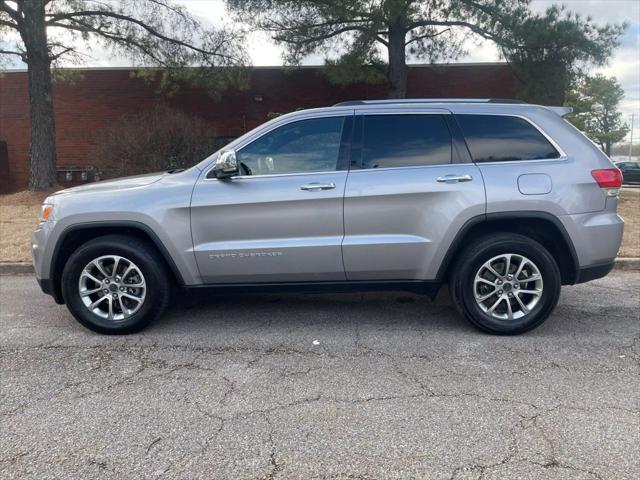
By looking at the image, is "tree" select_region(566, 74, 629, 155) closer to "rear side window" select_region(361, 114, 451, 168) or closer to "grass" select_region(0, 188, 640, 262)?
"grass" select_region(0, 188, 640, 262)

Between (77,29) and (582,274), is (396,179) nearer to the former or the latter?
(582,274)

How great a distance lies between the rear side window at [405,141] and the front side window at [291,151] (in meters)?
0.28

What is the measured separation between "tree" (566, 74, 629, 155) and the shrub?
3692 cm

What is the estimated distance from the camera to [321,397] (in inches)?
133

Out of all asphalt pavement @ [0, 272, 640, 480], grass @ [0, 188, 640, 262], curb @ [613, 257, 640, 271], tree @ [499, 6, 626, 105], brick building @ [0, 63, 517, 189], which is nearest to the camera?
asphalt pavement @ [0, 272, 640, 480]

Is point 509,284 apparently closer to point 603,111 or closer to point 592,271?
point 592,271

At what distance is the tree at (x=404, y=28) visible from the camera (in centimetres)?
1167

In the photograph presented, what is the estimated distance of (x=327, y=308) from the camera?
5.28 m

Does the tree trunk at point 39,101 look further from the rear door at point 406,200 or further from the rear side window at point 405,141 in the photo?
the rear door at point 406,200

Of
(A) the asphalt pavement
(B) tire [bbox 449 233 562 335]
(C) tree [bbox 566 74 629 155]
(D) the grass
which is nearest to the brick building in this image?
(D) the grass

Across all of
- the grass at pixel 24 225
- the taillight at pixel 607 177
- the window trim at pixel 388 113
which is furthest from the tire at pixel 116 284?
the taillight at pixel 607 177

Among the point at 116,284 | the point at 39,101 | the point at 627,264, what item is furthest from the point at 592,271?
the point at 39,101

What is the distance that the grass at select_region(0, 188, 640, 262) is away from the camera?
7.50m

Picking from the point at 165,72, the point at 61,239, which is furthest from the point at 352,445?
the point at 165,72
